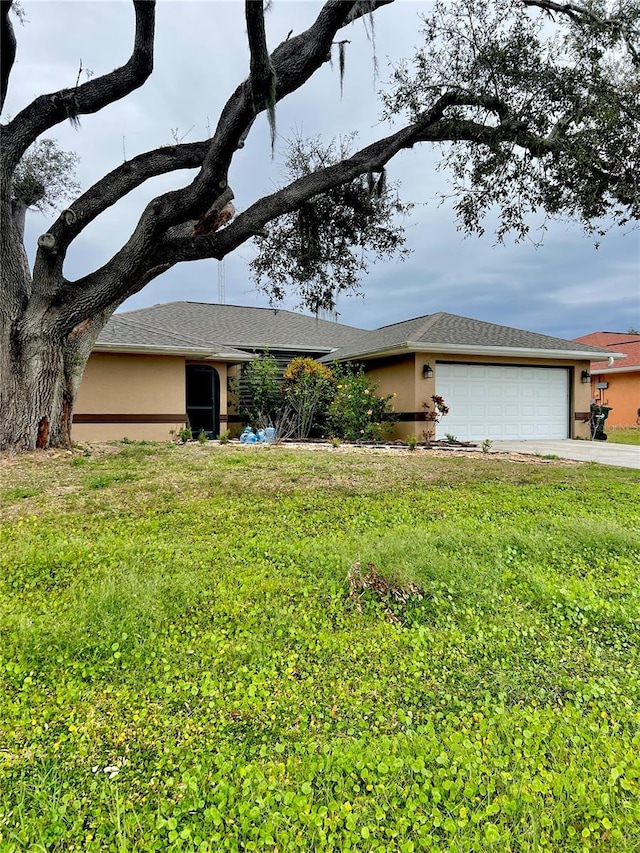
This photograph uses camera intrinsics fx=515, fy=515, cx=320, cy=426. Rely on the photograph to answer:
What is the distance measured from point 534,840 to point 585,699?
0.97 metres

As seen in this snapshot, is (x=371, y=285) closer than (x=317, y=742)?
No

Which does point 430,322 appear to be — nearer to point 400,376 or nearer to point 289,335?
point 400,376

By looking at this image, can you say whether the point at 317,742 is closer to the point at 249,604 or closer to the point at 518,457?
the point at 249,604

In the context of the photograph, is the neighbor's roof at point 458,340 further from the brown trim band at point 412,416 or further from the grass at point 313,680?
the grass at point 313,680

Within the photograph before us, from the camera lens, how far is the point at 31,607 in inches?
126

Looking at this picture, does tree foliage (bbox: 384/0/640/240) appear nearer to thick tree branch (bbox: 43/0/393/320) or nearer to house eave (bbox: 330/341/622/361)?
thick tree branch (bbox: 43/0/393/320)

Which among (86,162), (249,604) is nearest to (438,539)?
(249,604)

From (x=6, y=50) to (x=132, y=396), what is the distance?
7.09 m

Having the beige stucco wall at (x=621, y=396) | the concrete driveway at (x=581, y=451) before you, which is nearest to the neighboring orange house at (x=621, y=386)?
the beige stucco wall at (x=621, y=396)

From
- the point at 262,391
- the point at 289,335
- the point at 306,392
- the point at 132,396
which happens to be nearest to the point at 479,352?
the point at 306,392

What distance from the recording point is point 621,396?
22.1 meters

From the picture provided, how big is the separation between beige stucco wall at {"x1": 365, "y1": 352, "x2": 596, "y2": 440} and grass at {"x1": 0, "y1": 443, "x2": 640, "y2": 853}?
8.03 meters

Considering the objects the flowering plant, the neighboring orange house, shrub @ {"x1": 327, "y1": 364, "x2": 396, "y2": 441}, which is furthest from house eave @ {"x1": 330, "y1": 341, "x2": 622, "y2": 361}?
the neighboring orange house

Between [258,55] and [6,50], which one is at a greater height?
[6,50]
